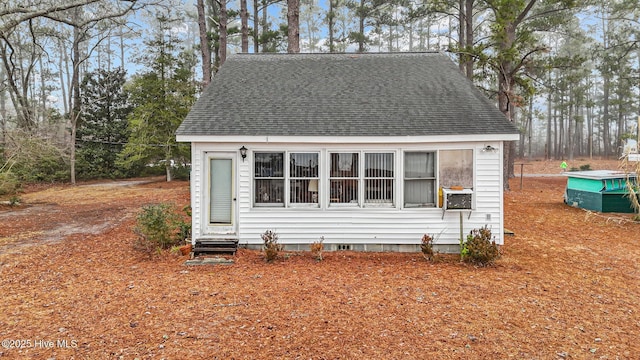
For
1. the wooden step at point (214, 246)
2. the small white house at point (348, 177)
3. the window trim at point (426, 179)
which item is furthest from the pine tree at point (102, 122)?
the window trim at point (426, 179)

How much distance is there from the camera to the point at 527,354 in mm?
3566

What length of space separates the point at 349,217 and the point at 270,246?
6.15 ft

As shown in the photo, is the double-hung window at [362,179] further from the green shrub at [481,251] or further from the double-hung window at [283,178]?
the green shrub at [481,251]

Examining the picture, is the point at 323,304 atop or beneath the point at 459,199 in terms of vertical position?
beneath

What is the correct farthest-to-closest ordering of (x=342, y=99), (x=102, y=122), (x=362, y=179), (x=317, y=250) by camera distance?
(x=102, y=122), (x=342, y=99), (x=362, y=179), (x=317, y=250)

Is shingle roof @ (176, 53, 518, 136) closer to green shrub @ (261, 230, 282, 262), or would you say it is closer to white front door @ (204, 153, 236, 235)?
white front door @ (204, 153, 236, 235)

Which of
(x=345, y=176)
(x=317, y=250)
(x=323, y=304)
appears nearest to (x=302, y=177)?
(x=345, y=176)

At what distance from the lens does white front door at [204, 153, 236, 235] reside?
296 inches

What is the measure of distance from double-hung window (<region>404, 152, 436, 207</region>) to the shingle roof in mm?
585

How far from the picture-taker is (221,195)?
7566 millimetres

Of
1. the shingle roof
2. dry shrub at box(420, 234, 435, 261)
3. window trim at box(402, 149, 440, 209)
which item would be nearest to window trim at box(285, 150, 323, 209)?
the shingle roof

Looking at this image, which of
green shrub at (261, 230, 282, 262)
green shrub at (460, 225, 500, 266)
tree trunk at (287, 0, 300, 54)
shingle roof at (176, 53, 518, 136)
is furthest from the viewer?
tree trunk at (287, 0, 300, 54)

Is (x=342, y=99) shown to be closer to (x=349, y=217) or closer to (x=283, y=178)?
(x=283, y=178)

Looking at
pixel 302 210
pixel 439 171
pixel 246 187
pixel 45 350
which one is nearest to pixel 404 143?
pixel 439 171
